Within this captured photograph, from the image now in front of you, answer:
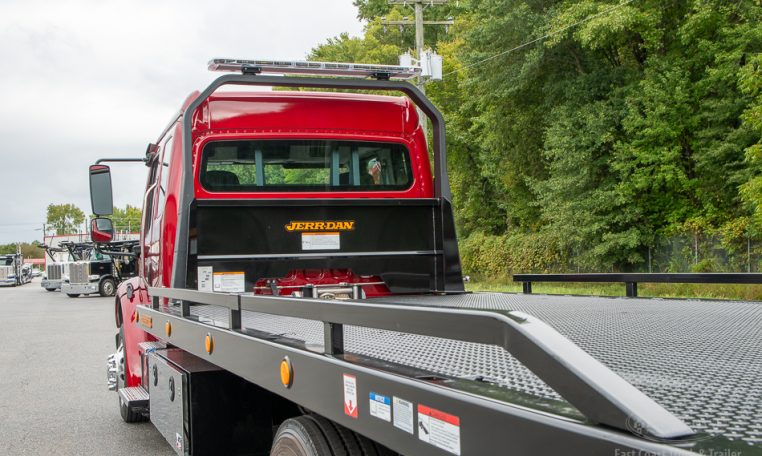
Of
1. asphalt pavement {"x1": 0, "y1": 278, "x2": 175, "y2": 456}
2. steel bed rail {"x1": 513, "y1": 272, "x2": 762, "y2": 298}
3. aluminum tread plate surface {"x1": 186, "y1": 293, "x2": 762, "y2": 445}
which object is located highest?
steel bed rail {"x1": 513, "y1": 272, "x2": 762, "y2": 298}

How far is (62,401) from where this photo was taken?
8.30 m

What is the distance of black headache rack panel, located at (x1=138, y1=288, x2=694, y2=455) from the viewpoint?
1320 mm

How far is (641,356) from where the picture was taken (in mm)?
2363

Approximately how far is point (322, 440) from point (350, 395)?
1.59 feet

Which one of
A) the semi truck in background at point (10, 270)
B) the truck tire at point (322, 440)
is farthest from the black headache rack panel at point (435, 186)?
the semi truck in background at point (10, 270)

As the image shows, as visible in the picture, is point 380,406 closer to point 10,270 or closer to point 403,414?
point 403,414

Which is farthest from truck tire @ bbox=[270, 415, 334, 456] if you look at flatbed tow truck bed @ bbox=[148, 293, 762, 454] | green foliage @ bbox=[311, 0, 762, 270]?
green foliage @ bbox=[311, 0, 762, 270]

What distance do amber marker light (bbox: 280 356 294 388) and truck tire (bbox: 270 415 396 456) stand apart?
7.6 inches

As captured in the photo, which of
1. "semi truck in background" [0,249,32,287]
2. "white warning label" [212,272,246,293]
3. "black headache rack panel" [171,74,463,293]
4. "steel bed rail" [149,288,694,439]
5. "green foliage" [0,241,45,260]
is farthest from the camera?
"green foliage" [0,241,45,260]

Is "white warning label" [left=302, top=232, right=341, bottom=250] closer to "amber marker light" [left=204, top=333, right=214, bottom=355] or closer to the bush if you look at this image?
"amber marker light" [left=204, top=333, right=214, bottom=355]

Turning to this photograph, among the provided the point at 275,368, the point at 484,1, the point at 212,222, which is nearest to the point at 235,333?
the point at 275,368

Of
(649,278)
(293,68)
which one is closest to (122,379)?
(293,68)

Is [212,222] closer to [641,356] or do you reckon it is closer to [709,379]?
[641,356]

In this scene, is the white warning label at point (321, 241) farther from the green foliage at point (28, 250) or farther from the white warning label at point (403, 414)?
the green foliage at point (28, 250)
